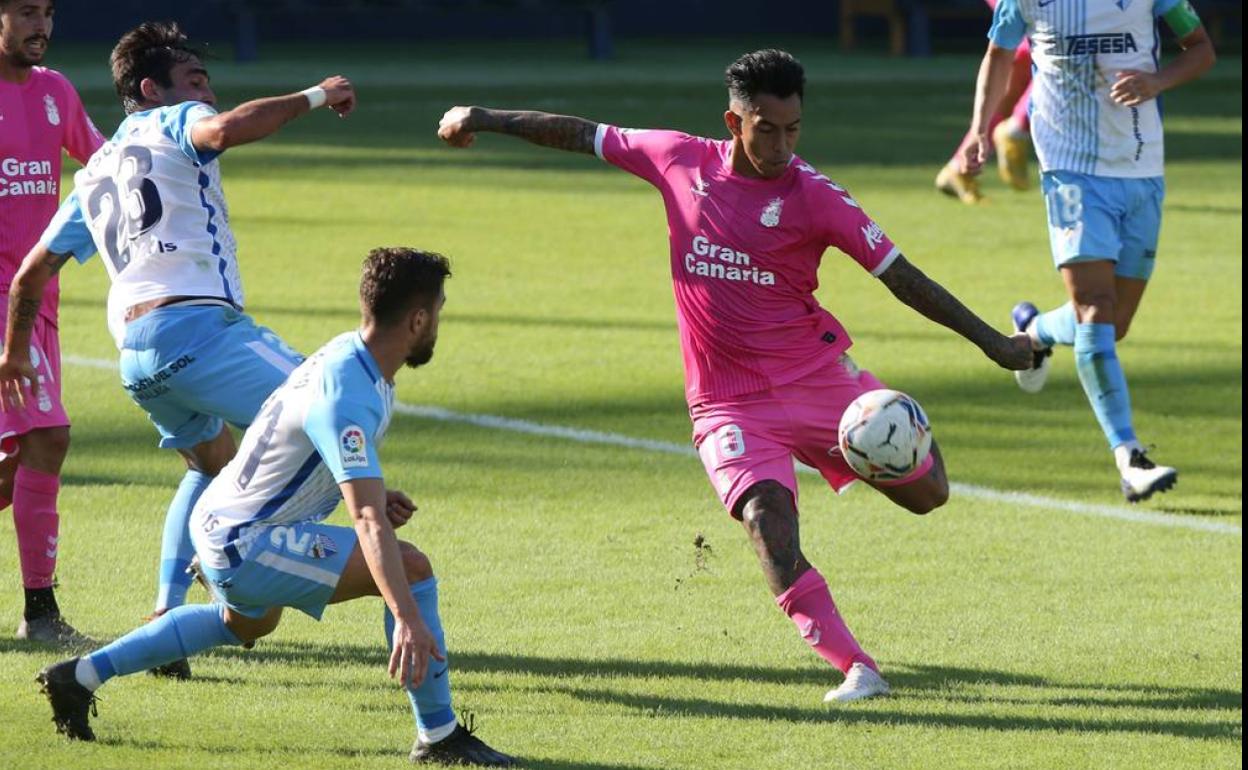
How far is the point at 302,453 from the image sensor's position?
5383 millimetres

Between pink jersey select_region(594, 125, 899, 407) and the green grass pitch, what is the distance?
91cm

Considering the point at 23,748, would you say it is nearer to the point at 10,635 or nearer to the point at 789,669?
the point at 10,635

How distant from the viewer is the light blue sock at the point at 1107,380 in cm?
895

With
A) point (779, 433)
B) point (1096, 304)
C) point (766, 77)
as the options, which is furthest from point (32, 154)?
point (1096, 304)

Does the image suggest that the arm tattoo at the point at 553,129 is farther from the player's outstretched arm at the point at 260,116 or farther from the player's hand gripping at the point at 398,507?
the player's hand gripping at the point at 398,507

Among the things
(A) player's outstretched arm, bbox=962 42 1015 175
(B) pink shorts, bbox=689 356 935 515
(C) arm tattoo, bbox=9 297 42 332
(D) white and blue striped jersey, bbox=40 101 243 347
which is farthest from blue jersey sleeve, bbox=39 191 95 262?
(A) player's outstretched arm, bbox=962 42 1015 175

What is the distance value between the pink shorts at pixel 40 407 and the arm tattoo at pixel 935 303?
8.90ft

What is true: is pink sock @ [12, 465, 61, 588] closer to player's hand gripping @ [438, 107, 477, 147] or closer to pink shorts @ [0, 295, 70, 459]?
pink shorts @ [0, 295, 70, 459]

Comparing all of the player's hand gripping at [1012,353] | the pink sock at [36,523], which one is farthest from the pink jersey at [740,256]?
the pink sock at [36,523]

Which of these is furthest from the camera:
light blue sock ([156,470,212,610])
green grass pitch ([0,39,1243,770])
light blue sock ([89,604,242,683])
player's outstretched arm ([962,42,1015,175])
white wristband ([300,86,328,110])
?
player's outstretched arm ([962,42,1015,175])

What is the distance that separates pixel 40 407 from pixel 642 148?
83.5 inches

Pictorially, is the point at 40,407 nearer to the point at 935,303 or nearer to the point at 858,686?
the point at 858,686

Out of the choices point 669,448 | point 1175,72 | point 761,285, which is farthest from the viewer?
point 669,448

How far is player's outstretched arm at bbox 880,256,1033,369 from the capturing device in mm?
6168
